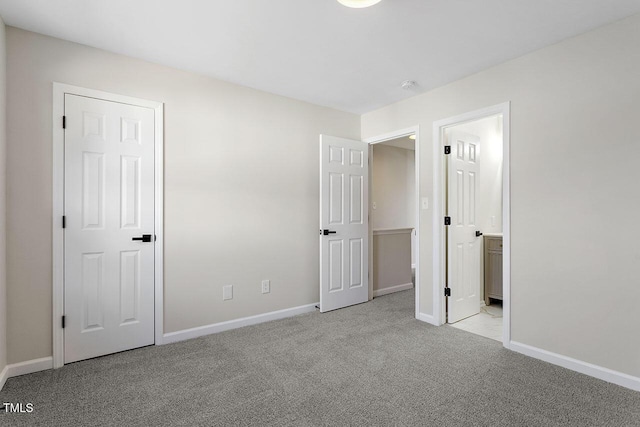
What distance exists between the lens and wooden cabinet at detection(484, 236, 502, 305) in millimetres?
3846

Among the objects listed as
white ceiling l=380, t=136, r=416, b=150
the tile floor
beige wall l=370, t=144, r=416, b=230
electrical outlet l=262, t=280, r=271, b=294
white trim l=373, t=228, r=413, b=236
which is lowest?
the tile floor

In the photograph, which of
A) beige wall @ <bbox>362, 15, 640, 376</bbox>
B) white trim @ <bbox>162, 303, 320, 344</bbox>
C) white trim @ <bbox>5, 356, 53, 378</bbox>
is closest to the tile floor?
beige wall @ <bbox>362, 15, 640, 376</bbox>

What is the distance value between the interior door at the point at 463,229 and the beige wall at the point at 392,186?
5.75ft

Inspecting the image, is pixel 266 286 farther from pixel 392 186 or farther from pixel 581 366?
pixel 392 186

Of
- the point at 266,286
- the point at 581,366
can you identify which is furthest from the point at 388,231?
the point at 581,366

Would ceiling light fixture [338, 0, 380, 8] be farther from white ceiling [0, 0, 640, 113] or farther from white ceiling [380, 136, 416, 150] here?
white ceiling [380, 136, 416, 150]

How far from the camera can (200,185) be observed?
2.95m

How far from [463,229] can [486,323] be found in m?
1.01

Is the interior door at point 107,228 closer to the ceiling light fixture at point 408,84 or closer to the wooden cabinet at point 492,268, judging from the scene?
the ceiling light fixture at point 408,84

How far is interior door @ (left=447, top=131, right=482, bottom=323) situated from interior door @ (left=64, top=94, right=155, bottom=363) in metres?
2.90

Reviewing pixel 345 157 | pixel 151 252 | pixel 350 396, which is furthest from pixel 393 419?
pixel 345 157

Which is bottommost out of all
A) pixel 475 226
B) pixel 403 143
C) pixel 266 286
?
pixel 266 286

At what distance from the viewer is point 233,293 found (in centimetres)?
314

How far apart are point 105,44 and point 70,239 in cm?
153
